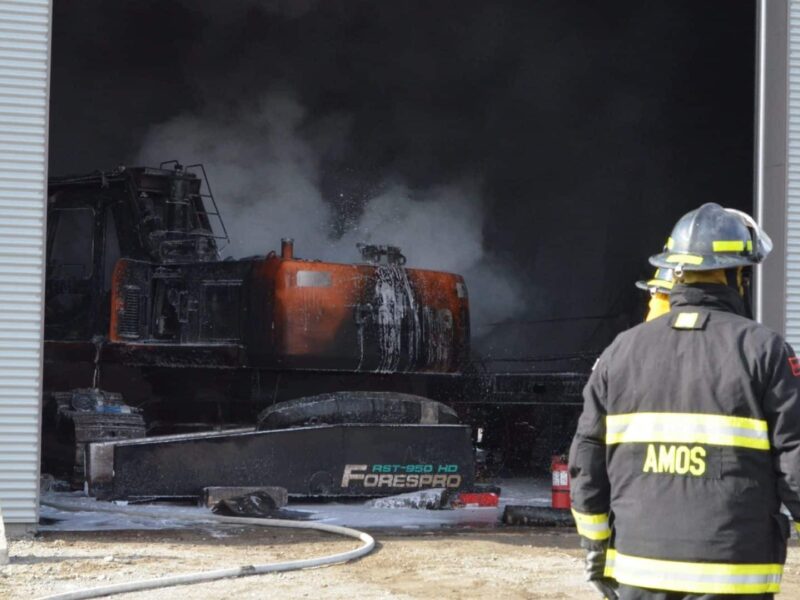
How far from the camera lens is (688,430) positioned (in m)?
3.48

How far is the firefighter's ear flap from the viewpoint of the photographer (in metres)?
3.53

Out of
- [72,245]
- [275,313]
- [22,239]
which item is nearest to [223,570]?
[22,239]

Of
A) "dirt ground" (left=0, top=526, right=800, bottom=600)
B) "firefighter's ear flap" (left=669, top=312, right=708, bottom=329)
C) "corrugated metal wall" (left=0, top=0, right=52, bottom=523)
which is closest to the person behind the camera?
"firefighter's ear flap" (left=669, top=312, right=708, bottom=329)

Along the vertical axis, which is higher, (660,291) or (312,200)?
(312,200)

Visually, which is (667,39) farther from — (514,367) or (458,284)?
(458,284)

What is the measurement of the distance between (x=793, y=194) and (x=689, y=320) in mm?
7740

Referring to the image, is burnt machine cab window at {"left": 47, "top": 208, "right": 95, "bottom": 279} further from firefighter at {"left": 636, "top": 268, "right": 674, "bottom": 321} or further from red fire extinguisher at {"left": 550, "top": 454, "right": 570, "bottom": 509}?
firefighter at {"left": 636, "top": 268, "right": 674, "bottom": 321}

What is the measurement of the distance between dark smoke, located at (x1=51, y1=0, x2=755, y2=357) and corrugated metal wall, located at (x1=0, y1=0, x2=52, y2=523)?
1178cm

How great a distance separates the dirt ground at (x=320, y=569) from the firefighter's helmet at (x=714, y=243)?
3.89 m

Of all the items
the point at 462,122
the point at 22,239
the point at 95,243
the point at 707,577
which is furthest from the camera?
the point at 462,122

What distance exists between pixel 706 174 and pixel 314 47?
678 cm

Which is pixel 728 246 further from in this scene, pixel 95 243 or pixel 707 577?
pixel 95 243

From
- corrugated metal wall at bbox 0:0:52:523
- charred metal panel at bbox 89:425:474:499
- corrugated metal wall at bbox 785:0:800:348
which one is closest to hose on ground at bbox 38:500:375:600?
charred metal panel at bbox 89:425:474:499

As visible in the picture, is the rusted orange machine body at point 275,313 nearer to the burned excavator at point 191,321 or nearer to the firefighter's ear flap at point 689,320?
the burned excavator at point 191,321
